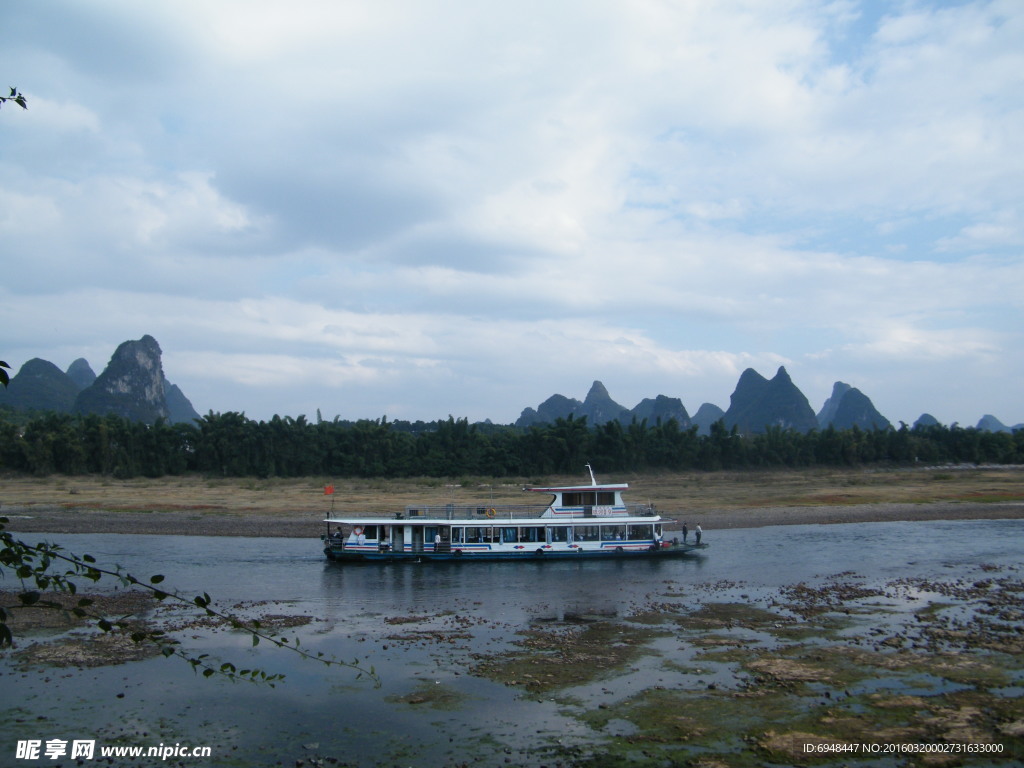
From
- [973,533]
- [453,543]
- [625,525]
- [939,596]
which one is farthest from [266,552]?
[973,533]

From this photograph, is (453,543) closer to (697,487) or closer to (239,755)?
(239,755)

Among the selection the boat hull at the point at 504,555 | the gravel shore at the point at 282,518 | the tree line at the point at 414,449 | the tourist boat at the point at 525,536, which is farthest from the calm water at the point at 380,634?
the tree line at the point at 414,449

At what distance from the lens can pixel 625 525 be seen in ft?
152

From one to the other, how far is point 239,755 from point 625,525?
3302 centimetres

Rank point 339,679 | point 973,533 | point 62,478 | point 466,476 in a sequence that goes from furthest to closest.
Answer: point 466,476, point 62,478, point 973,533, point 339,679

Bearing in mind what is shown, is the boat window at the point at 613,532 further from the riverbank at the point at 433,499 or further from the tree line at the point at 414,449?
the tree line at the point at 414,449

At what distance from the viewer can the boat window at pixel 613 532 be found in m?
46.3

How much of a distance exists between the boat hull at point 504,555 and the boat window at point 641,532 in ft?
3.32

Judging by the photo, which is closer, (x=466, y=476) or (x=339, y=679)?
(x=339, y=679)

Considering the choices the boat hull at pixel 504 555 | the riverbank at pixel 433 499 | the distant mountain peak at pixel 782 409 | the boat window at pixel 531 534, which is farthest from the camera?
the distant mountain peak at pixel 782 409

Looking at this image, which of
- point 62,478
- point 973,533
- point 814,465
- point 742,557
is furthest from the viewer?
point 814,465

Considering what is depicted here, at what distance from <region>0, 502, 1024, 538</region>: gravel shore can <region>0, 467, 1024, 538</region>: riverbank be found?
0.09 m

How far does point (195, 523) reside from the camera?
5950 cm

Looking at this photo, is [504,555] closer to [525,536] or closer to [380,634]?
[525,536]
